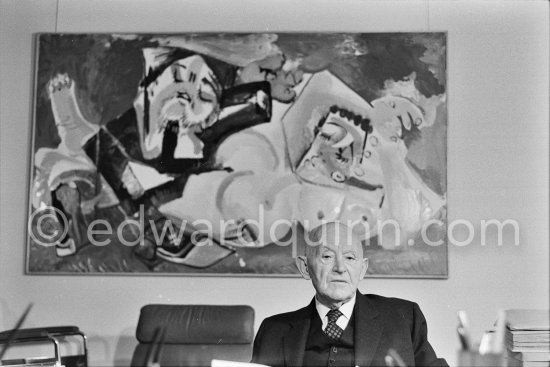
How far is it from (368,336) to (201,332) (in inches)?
46.3

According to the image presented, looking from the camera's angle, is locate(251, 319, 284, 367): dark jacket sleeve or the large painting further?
the large painting

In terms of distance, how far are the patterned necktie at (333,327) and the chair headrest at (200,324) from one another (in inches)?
38.1

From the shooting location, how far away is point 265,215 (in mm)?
4266

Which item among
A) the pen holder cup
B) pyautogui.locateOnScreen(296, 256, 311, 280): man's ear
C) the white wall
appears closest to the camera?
the pen holder cup

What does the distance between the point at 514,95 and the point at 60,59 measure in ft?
7.64

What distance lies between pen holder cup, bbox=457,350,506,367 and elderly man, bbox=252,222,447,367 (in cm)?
78

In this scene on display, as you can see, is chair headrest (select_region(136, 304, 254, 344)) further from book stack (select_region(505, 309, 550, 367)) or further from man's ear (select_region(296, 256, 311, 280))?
book stack (select_region(505, 309, 550, 367))

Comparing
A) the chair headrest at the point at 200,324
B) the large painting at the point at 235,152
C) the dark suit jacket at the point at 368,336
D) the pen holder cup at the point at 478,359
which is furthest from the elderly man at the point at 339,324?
the large painting at the point at 235,152

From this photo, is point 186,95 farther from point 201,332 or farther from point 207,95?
point 201,332

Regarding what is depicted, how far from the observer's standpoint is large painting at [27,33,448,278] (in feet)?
13.9

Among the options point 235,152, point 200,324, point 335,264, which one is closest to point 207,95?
point 235,152

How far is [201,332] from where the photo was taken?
366 cm

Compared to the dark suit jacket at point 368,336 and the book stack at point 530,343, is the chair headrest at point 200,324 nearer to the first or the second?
the dark suit jacket at point 368,336

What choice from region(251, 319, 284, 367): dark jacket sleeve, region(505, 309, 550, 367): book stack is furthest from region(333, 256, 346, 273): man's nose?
region(505, 309, 550, 367): book stack
